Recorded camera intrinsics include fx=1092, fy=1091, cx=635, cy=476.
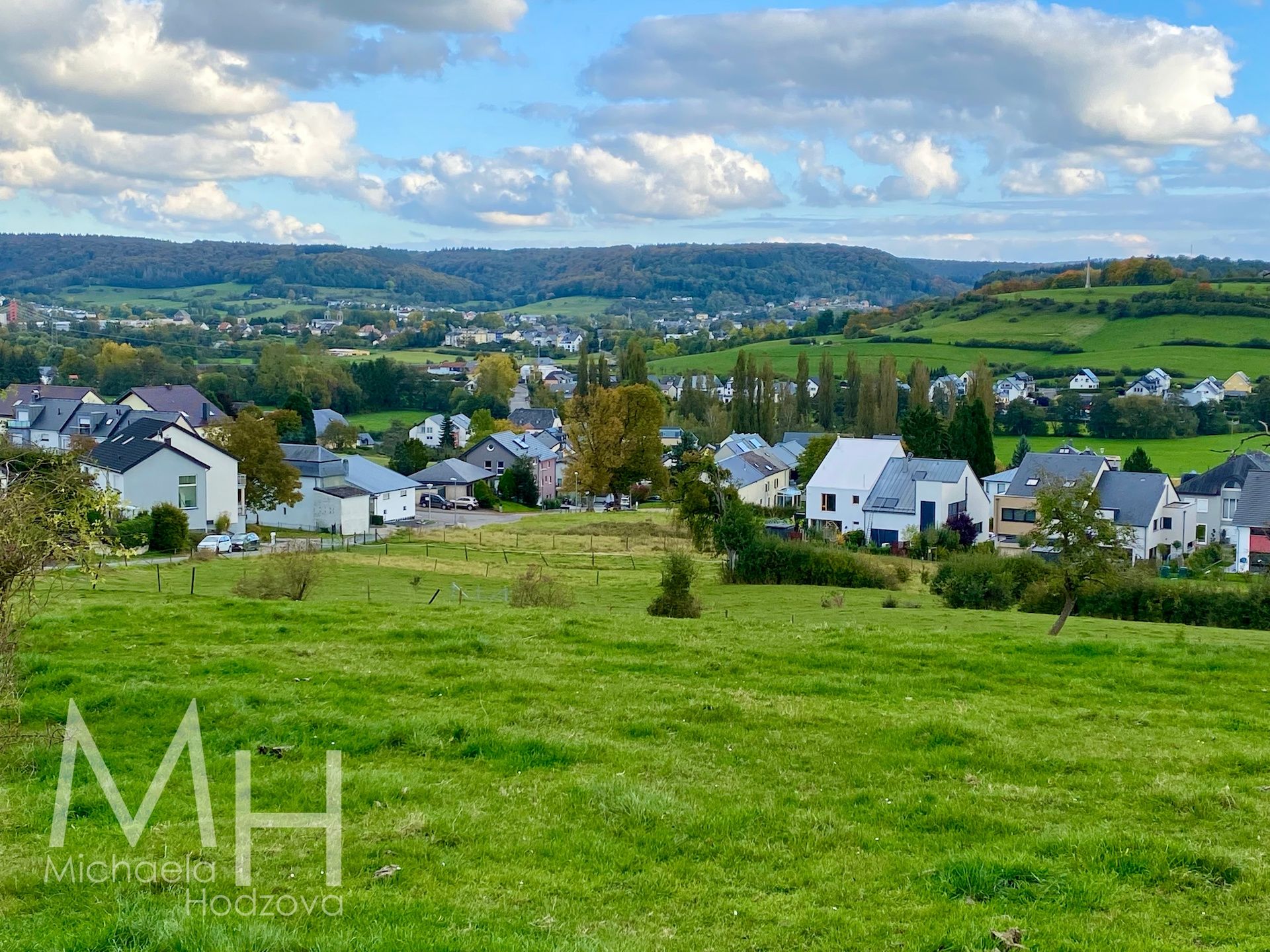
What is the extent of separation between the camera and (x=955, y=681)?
47.1 ft

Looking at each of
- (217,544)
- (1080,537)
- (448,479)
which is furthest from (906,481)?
(217,544)

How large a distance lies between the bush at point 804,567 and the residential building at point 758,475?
124 ft

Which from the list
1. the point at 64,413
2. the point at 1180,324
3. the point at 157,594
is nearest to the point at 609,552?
the point at 157,594

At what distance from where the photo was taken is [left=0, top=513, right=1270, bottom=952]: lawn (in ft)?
22.2

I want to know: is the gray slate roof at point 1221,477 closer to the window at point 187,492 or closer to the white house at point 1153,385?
the white house at point 1153,385

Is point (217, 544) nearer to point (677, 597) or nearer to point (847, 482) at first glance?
point (677, 597)

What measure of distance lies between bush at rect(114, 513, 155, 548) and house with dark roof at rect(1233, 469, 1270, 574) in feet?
163

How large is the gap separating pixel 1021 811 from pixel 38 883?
7341 mm

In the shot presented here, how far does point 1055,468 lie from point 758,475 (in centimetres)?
2445

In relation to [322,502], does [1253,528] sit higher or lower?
lower

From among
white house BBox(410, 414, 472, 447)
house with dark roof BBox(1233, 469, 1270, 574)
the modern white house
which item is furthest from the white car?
white house BBox(410, 414, 472, 447)

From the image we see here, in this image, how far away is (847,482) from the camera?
6625cm

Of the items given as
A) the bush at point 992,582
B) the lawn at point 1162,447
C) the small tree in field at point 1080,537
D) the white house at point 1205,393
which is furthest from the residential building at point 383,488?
the white house at point 1205,393

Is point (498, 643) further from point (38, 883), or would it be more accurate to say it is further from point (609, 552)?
point (609, 552)
